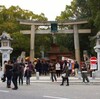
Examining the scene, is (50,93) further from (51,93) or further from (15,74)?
(15,74)

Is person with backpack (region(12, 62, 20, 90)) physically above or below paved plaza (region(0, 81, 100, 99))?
above

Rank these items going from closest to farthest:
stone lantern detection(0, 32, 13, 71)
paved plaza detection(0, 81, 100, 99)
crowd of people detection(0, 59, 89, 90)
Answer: paved plaza detection(0, 81, 100, 99) < crowd of people detection(0, 59, 89, 90) < stone lantern detection(0, 32, 13, 71)

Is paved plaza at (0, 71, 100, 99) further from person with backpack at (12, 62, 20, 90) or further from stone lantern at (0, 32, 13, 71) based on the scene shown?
stone lantern at (0, 32, 13, 71)

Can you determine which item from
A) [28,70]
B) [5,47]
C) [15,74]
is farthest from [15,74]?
[5,47]

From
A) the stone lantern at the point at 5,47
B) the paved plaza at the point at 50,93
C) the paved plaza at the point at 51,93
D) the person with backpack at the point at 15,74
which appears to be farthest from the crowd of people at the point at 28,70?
the stone lantern at the point at 5,47

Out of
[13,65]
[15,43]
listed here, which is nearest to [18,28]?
[15,43]

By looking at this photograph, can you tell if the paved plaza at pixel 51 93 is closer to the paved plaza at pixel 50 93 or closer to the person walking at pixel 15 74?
A: the paved plaza at pixel 50 93

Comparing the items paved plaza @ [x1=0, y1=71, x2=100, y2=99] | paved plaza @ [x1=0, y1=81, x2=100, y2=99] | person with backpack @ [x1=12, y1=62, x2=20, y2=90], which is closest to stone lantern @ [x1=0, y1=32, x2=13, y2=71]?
paved plaza @ [x1=0, y1=71, x2=100, y2=99]

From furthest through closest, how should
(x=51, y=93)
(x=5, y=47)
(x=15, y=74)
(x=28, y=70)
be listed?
(x=5, y=47) < (x=28, y=70) < (x=15, y=74) < (x=51, y=93)

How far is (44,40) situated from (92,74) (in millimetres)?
35993

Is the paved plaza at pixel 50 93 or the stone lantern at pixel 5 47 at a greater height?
the stone lantern at pixel 5 47

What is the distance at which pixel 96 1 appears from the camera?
41594 millimetres

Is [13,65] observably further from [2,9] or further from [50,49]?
[50,49]

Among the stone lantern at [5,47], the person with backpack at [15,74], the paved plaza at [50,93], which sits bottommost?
the paved plaza at [50,93]
